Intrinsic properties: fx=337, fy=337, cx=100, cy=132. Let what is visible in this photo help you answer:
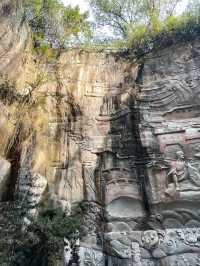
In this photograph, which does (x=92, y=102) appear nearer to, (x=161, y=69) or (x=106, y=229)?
(x=161, y=69)

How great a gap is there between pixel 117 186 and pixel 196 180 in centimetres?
163

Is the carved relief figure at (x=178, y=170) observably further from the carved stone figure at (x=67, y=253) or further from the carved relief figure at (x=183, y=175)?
the carved stone figure at (x=67, y=253)

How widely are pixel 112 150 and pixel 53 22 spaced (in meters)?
3.80

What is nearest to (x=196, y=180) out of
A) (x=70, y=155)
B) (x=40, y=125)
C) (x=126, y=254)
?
(x=126, y=254)

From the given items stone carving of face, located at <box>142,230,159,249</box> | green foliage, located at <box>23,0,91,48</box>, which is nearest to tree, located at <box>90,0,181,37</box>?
green foliage, located at <box>23,0,91,48</box>

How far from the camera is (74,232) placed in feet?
19.5

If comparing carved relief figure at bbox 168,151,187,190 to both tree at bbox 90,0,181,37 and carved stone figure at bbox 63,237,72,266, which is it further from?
tree at bbox 90,0,181,37

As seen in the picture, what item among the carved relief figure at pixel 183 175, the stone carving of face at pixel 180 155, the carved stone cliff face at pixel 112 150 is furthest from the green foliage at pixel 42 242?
the stone carving of face at pixel 180 155

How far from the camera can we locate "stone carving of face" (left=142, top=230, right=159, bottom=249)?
6.35m

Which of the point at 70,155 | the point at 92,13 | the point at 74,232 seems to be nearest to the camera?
the point at 74,232

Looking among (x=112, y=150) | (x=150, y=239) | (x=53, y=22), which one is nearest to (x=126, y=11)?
(x=53, y=22)

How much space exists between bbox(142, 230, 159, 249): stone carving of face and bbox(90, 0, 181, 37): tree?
5809 millimetres

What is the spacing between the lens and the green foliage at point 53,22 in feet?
27.9

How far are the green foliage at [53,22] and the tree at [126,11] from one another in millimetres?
1328
